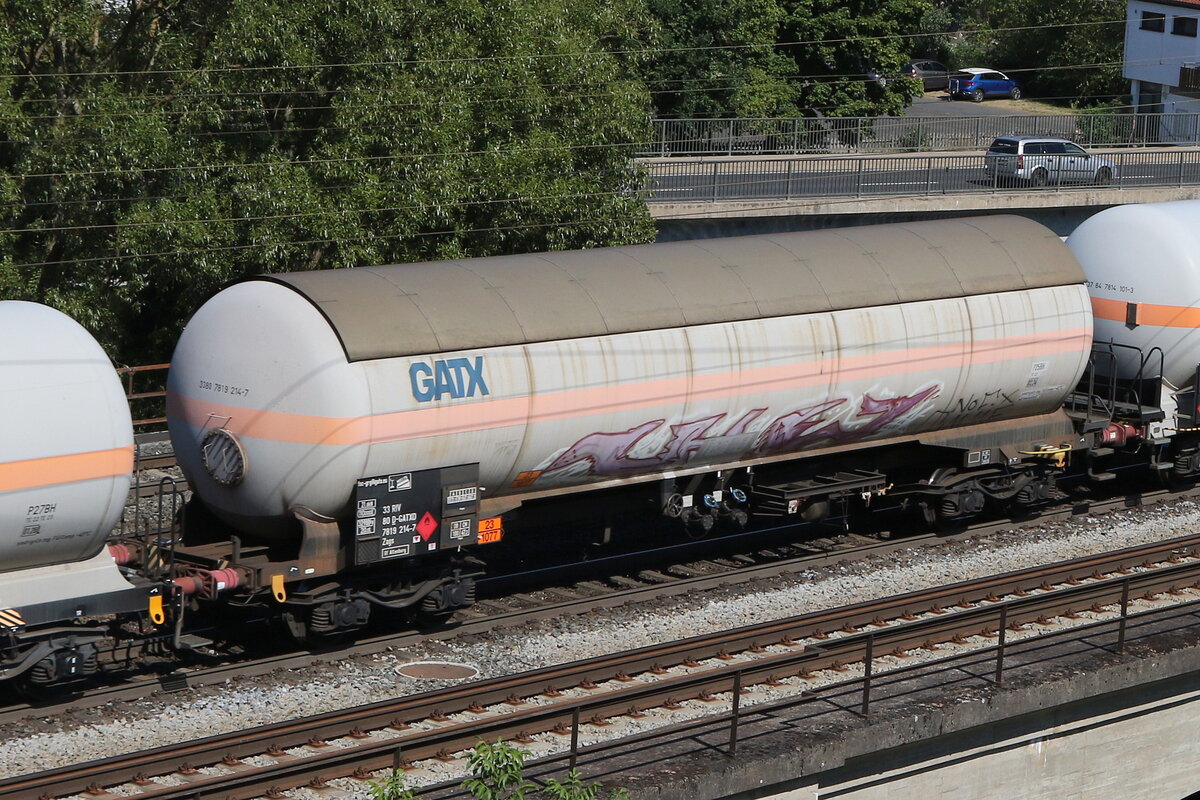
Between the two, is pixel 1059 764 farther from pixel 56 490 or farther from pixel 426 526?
pixel 56 490

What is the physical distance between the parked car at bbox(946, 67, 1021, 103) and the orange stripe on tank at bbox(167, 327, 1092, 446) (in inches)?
2019

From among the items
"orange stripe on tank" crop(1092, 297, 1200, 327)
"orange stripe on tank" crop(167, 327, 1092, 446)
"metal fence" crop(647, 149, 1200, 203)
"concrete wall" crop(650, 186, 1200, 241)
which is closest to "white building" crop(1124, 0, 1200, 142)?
"metal fence" crop(647, 149, 1200, 203)

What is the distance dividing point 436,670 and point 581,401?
320 cm

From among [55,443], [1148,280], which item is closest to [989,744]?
[55,443]

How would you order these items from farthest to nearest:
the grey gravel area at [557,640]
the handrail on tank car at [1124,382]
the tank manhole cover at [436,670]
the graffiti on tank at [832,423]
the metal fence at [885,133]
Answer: the metal fence at [885,133]
the handrail on tank car at [1124,382]
the graffiti on tank at [832,423]
the tank manhole cover at [436,670]
the grey gravel area at [557,640]

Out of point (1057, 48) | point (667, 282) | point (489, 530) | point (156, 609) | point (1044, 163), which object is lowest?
point (156, 609)

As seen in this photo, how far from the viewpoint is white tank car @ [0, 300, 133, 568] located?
42.8 feet

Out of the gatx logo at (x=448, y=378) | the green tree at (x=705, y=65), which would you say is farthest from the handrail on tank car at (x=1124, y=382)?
the green tree at (x=705, y=65)

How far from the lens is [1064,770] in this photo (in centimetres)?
1402

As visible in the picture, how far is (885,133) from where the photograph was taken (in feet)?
157

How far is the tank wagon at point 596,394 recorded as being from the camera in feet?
49.1

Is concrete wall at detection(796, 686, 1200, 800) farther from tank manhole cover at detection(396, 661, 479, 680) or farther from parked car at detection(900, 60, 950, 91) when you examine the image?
parked car at detection(900, 60, 950, 91)

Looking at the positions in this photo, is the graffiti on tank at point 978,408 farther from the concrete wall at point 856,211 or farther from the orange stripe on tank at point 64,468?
the concrete wall at point 856,211

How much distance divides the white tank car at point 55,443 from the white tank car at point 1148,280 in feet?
45.5
